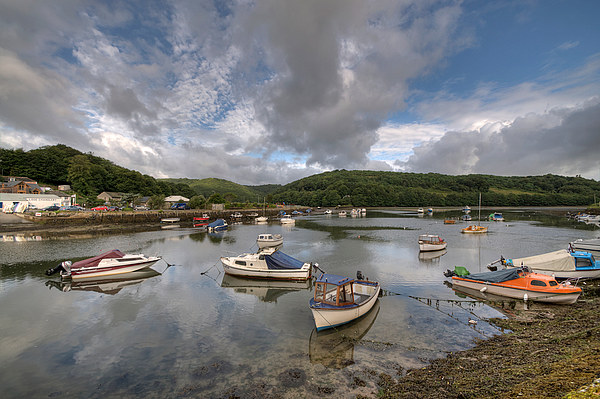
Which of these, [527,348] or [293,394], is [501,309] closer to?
[527,348]

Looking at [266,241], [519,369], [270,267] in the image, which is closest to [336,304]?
[519,369]

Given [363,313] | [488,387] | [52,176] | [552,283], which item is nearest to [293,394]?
[488,387]

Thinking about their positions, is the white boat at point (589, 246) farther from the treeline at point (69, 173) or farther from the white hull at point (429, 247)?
the treeline at point (69, 173)

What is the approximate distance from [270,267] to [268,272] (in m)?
0.46

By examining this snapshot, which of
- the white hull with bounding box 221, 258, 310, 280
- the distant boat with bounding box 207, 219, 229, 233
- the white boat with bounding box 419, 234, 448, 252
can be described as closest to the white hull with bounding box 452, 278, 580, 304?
the white hull with bounding box 221, 258, 310, 280

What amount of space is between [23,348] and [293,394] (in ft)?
41.8

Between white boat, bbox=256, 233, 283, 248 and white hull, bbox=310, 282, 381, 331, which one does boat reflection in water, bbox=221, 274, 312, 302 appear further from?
white boat, bbox=256, 233, 283, 248

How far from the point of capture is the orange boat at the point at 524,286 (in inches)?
644

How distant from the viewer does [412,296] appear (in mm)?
18516

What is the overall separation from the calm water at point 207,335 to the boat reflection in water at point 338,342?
50 millimetres

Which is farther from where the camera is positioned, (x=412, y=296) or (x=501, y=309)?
(x=412, y=296)

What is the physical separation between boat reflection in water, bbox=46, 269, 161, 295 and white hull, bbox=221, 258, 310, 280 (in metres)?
7.43

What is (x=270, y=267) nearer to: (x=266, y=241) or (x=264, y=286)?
(x=264, y=286)

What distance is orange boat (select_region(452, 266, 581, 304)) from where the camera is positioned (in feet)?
53.7
